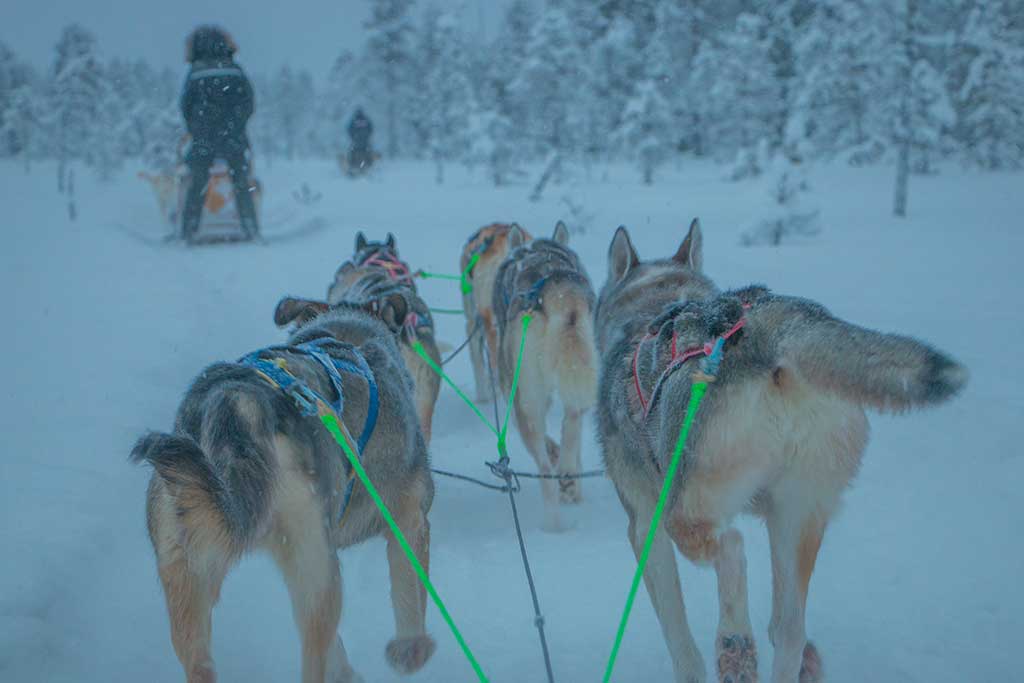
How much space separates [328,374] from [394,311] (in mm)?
1298

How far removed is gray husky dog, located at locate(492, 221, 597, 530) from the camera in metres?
4.77

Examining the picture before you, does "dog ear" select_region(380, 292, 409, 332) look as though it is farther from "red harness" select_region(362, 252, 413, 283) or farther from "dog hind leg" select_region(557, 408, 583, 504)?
"dog hind leg" select_region(557, 408, 583, 504)

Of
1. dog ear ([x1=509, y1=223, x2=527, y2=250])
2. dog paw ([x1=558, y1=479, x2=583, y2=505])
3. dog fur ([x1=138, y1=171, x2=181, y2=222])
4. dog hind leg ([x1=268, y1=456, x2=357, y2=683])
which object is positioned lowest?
dog paw ([x1=558, y1=479, x2=583, y2=505])

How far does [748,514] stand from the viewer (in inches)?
101

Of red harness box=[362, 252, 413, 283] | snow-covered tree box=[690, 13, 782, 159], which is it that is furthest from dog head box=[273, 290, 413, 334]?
snow-covered tree box=[690, 13, 782, 159]

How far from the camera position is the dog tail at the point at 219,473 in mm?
1807

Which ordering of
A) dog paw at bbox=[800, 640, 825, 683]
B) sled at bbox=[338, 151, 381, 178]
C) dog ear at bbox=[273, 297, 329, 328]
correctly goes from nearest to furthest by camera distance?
dog paw at bbox=[800, 640, 825, 683] → dog ear at bbox=[273, 297, 329, 328] → sled at bbox=[338, 151, 381, 178]

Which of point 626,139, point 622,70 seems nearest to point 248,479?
point 626,139

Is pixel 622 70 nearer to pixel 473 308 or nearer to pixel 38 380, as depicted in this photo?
pixel 473 308

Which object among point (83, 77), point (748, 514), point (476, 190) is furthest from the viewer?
point (83, 77)

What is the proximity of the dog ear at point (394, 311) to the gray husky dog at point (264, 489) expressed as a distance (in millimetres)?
853

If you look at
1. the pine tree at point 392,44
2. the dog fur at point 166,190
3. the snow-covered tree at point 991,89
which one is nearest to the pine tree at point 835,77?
the snow-covered tree at point 991,89

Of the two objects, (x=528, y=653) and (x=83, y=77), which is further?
(x=83, y=77)

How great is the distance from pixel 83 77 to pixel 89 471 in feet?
142
